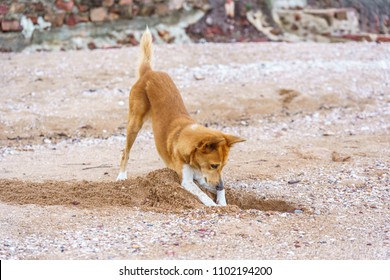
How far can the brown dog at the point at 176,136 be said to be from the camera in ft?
23.4

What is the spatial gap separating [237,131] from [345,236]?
16.0ft

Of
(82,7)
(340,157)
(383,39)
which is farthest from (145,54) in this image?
(383,39)

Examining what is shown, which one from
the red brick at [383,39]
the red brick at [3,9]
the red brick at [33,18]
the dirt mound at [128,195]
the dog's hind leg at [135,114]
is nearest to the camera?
the dirt mound at [128,195]

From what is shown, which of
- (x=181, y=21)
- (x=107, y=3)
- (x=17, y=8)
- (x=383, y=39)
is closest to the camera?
(x=17, y=8)

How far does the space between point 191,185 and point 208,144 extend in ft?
1.57

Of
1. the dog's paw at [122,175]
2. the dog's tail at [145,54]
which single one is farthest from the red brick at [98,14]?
the dog's paw at [122,175]

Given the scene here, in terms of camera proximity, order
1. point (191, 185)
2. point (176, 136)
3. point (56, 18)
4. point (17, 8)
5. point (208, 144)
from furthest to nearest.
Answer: point (56, 18) → point (17, 8) → point (176, 136) → point (191, 185) → point (208, 144)

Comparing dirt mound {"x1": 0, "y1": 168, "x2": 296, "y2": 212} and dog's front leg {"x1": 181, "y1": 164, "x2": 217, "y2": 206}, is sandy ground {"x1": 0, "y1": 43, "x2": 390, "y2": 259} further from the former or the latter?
dog's front leg {"x1": 181, "y1": 164, "x2": 217, "y2": 206}

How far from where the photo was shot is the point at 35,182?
773cm

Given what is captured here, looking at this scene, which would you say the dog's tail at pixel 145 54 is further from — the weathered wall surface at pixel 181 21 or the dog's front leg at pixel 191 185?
the weathered wall surface at pixel 181 21

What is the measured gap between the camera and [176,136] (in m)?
7.53

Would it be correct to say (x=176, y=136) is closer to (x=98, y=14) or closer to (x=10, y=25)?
(x=98, y=14)

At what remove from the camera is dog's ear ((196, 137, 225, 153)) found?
705 centimetres

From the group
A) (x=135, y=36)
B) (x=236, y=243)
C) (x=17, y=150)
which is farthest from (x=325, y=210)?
(x=135, y=36)
